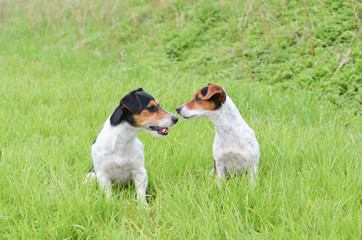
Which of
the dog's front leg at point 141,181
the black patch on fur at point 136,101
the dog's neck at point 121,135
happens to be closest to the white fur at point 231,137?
the black patch on fur at point 136,101

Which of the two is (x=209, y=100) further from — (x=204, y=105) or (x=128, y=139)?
(x=128, y=139)

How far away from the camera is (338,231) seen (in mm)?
2664

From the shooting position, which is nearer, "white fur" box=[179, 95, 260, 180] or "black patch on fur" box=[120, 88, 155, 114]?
"black patch on fur" box=[120, 88, 155, 114]

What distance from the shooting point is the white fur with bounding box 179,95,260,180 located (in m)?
3.55

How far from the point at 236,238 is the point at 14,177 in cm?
222

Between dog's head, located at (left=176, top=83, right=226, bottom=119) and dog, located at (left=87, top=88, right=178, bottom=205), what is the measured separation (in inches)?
8.6

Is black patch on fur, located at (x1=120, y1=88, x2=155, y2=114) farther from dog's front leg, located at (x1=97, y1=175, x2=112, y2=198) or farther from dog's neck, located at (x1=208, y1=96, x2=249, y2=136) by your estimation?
dog's front leg, located at (x1=97, y1=175, x2=112, y2=198)

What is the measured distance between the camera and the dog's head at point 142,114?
3.29 m

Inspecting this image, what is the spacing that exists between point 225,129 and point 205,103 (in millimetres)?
324

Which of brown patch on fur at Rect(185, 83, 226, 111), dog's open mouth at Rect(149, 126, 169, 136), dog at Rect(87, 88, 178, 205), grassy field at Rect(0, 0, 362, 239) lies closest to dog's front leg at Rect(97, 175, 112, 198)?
dog at Rect(87, 88, 178, 205)

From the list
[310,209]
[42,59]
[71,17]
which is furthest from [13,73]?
[310,209]

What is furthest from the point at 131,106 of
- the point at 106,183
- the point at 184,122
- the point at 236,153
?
the point at 184,122

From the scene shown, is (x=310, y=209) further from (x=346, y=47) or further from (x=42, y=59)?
(x=42, y=59)

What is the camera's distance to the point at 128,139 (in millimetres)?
3461
